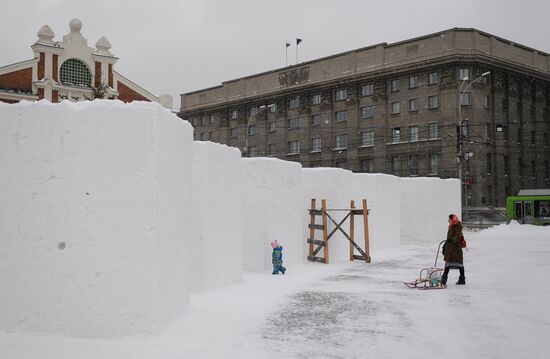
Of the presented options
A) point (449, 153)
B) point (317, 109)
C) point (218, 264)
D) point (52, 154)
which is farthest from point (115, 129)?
point (317, 109)

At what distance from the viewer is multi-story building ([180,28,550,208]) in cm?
4262

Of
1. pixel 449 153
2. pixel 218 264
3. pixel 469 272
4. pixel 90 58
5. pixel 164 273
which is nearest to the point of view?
pixel 164 273

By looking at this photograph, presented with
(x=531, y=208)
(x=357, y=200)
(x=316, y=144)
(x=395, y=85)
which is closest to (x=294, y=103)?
(x=316, y=144)

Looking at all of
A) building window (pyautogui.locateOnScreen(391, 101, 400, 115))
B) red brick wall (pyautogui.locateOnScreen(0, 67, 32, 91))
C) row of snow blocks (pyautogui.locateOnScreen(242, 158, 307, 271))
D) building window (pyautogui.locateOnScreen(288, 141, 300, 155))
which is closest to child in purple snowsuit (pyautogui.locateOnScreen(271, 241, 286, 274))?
row of snow blocks (pyautogui.locateOnScreen(242, 158, 307, 271))

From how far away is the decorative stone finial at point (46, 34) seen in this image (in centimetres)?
3241

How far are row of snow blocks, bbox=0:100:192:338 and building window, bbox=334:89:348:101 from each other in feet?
144

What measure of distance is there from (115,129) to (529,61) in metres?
50.8

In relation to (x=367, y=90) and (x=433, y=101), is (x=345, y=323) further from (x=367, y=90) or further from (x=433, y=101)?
(x=367, y=90)

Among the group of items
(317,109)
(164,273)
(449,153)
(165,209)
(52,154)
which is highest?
(317,109)

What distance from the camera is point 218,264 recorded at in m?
11.2

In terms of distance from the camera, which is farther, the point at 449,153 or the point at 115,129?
the point at 449,153

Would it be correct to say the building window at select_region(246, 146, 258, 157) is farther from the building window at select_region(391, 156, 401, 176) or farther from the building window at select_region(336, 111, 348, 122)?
the building window at select_region(391, 156, 401, 176)

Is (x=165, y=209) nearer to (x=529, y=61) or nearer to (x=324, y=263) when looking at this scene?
(x=324, y=263)

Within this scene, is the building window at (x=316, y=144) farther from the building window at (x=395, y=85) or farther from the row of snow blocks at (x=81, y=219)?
the row of snow blocks at (x=81, y=219)
